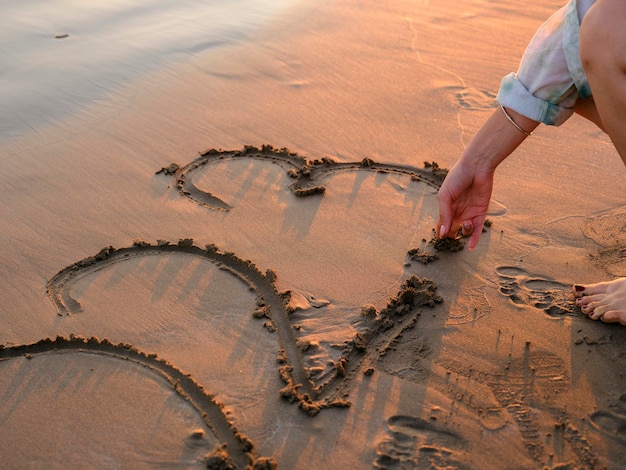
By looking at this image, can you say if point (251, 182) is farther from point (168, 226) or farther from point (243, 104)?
point (243, 104)

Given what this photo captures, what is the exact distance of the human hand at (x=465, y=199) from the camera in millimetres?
2438

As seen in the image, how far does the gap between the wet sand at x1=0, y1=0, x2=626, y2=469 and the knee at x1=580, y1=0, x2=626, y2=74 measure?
88cm

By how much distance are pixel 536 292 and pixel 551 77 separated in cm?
78

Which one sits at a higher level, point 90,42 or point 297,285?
point 90,42

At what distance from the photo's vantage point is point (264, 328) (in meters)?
2.41

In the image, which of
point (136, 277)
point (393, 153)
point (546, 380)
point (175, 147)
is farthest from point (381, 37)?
point (546, 380)

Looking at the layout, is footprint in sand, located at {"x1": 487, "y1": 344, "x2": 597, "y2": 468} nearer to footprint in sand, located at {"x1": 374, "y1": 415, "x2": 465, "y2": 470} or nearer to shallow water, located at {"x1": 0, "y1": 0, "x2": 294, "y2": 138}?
footprint in sand, located at {"x1": 374, "y1": 415, "x2": 465, "y2": 470}

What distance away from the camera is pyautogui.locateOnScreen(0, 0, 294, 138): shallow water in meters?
3.84

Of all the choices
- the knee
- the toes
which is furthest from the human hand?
the knee

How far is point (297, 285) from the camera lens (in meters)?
2.61

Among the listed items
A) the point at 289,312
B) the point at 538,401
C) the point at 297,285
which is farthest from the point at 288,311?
the point at 538,401

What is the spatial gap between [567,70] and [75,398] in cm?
184

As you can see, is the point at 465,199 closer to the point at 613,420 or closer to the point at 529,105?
the point at 529,105

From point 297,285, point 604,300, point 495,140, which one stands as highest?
point 495,140
